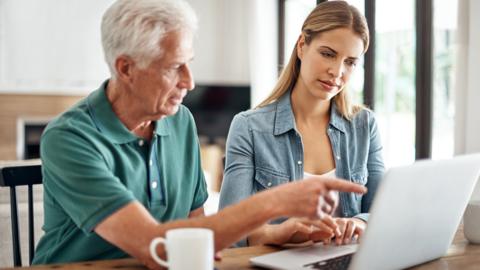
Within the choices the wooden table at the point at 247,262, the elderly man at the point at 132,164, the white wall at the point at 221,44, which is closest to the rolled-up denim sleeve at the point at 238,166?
the elderly man at the point at 132,164

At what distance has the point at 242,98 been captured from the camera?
6352mm

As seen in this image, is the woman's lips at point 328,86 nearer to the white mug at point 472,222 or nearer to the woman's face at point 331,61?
the woman's face at point 331,61

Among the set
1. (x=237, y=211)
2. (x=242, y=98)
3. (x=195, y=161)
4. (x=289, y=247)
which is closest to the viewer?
(x=237, y=211)

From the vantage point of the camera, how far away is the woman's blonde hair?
71.8 inches

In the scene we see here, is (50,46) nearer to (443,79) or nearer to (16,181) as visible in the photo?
(443,79)

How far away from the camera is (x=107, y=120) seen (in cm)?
138

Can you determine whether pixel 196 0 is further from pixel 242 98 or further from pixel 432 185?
pixel 432 185

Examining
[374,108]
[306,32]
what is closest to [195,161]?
[306,32]

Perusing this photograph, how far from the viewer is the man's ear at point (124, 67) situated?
4.37 feet

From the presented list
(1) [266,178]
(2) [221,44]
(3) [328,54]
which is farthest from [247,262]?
(2) [221,44]

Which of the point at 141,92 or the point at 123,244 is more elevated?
the point at 141,92

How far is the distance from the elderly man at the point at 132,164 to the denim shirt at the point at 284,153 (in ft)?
0.74

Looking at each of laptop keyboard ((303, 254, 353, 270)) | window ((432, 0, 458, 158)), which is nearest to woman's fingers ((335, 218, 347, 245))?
A: laptop keyboard ((303, 254, 353, 270))

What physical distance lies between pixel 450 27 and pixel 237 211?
311 centimetres
